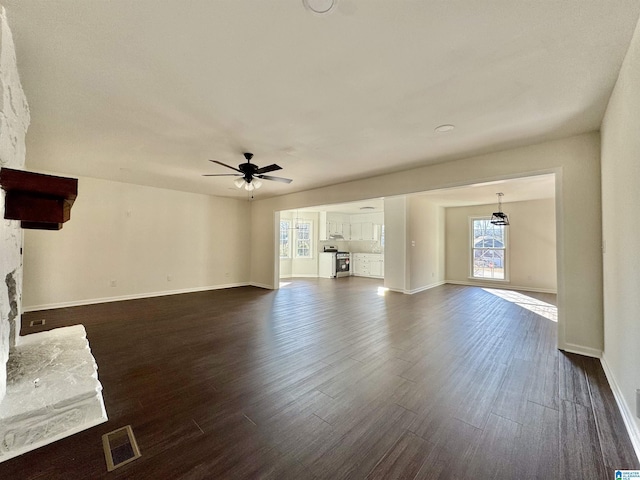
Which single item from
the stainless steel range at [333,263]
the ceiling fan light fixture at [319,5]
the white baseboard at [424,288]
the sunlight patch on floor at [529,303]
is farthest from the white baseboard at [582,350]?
the stainless steel range at [333,263]

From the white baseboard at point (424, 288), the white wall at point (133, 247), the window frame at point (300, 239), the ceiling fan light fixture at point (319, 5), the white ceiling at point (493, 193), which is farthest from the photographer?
the window frame at point (300, 239)

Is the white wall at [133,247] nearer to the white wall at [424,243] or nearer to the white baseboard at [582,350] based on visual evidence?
the white wall at [424,243]

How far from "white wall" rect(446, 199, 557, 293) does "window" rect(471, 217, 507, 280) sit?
0.15 meters

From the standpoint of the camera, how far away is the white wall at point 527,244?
7.02 metres

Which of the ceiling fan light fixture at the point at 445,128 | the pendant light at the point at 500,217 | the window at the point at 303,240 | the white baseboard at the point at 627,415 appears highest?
the ceiling fan light fixture at the point at 445,128

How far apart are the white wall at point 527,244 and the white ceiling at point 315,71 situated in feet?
16.7

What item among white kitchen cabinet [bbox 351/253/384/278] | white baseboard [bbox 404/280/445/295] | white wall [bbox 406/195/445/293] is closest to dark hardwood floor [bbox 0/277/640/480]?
white baseboard [bbox 404/280/445/295]

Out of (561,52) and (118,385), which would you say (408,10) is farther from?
(118,385)

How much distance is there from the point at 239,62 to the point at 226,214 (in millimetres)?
6085

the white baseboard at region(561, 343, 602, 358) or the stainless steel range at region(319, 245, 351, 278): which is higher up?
the stainless steel range at region(319, 245, 351, 278)

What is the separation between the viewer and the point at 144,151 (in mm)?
3816

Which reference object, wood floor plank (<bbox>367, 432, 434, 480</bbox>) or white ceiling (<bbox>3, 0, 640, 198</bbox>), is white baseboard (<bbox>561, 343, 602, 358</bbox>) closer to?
white ceiling (<bbox>3, 0, 640, 198</bbox>)

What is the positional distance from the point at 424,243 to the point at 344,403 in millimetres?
6138

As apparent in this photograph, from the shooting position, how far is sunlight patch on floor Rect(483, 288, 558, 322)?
4.76 m
